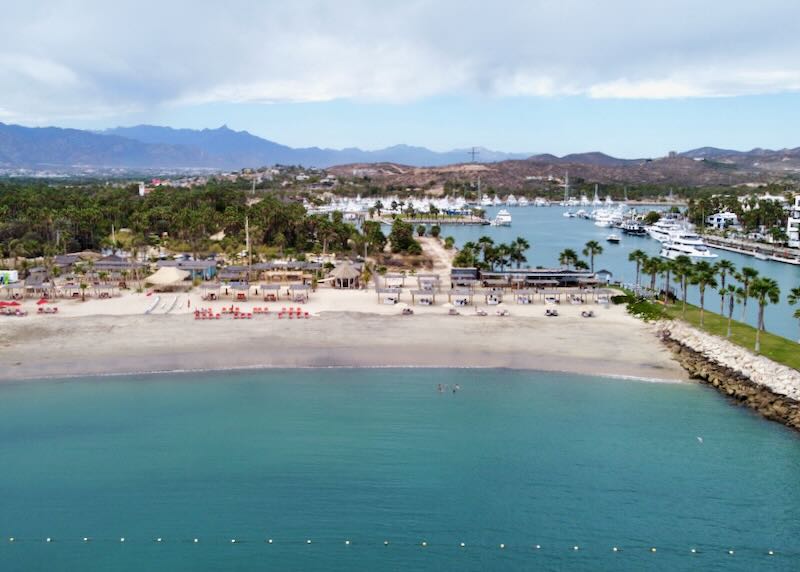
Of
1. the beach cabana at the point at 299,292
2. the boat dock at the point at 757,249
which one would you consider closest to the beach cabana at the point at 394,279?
the beach cabana at the point at 299,292

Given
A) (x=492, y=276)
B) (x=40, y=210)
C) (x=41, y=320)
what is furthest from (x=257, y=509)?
(x=40, y=210)

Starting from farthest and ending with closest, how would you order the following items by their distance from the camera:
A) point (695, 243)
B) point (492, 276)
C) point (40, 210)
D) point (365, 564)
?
point (695, 243), point (40, 210), point (492, 276), point (365, 564)

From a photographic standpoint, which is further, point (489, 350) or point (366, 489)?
point (489, 350)

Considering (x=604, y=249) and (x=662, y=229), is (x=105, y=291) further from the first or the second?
(x=662, y=229)

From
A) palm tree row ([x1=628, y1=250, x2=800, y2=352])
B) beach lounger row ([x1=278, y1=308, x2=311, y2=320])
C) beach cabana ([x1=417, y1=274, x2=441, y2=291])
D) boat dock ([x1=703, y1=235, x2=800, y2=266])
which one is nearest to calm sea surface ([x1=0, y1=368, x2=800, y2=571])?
palm tree row ([x1=628, y1=250, x2=800, y2=352])

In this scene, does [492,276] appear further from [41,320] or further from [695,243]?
[695,243]

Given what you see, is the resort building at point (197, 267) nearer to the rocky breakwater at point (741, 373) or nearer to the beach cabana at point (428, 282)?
the beach cabana at point (428, 282)
